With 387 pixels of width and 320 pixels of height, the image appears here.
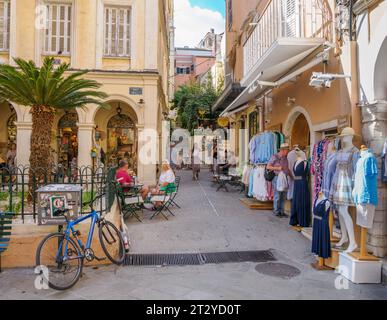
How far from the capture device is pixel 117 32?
13.3 meters

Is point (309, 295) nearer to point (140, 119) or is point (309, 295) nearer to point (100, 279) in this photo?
point (100, 279)

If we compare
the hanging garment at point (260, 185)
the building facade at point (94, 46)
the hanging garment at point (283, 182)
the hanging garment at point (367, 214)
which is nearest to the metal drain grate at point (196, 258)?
the hanging garment at point (367, 214)

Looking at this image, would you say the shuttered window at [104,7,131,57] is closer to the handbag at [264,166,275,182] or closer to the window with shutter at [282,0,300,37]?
the window with shutter at [282,0,300,37]

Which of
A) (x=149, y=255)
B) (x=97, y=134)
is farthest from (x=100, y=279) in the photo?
(x=97, y=134)

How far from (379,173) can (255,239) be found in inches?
101

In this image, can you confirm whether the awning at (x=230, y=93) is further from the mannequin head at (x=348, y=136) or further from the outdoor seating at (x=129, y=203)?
the mannequin head at (x=348, y=136)

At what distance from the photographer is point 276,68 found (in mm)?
7363

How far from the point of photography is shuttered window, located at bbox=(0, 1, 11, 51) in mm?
12828

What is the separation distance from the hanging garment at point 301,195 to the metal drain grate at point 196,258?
1698 mm

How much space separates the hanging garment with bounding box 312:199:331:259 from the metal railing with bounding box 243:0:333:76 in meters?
3.49

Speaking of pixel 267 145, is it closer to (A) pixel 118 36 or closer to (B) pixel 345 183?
(B) pixel 345 183

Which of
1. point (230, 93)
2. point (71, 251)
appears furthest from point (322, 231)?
point (230, 93)

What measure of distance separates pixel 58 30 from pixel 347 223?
1339 cm
